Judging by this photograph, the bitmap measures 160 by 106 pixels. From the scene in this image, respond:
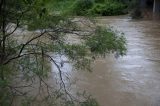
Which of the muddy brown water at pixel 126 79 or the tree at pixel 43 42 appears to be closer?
the tree at pixel 43 42

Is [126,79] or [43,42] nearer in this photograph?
[43,42]

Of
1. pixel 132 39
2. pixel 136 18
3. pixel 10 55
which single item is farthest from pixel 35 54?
pixel 136 18

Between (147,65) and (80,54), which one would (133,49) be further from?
(80,54)

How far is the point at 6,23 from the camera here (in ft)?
16.7

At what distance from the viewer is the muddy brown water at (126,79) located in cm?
963

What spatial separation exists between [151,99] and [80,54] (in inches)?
201

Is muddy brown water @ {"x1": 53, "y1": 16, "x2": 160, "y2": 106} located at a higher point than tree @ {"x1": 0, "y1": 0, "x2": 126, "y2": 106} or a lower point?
lower

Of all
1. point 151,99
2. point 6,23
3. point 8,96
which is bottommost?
point 151,99

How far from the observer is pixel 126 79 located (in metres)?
11.4

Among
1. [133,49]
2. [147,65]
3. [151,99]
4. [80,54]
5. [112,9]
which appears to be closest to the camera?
[80,54]

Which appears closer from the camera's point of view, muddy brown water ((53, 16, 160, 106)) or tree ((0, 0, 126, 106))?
tree ((0, 0, 126, 106))

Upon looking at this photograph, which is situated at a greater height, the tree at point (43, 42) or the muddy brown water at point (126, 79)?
the tree at point (43, 42)

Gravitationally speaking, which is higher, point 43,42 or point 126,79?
point 43,42

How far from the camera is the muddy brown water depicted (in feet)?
31.6
